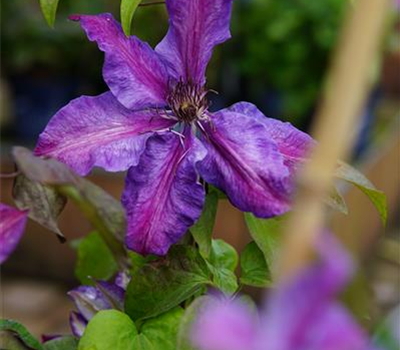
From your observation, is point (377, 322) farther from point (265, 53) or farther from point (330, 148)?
point (265, 53)

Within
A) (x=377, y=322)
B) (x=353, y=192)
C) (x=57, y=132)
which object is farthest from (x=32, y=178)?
(x=353, y=192)

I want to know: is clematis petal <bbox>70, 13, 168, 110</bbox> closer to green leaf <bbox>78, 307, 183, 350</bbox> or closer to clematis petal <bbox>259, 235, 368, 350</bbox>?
green leaf <bbox>78, 307, 183, 350</bbox>

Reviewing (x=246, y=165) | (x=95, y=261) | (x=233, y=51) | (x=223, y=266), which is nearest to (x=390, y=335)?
(x=246, y=165)

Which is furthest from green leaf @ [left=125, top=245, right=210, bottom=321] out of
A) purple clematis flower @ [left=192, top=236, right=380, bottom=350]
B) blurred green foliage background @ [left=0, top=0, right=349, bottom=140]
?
blurred green foliage background @ [left=0, top=0, right=349, bottom=140]

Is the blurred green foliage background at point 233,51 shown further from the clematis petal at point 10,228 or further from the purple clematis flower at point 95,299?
the clematis petal at point 10,228

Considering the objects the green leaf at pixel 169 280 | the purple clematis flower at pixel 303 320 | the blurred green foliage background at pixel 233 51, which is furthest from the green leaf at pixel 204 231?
the blurred green foliage background at pixel 233 51

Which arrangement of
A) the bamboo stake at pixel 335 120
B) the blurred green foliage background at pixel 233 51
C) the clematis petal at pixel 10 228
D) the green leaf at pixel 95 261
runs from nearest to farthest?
the bamboo stake at pixel 335 120 < the clematis petal at pixel 10 228 < the green leaf at pixel 95 261 < the blurred green foliage background at pixel 233 51
